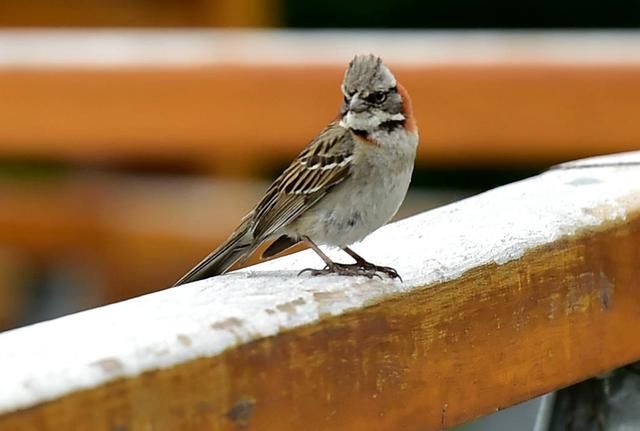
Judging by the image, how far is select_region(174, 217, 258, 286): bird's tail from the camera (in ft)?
10.2

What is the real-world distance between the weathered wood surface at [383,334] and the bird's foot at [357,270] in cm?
3

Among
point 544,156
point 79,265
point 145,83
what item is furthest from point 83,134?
point 544,156

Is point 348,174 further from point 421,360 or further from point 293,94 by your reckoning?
point 293,94

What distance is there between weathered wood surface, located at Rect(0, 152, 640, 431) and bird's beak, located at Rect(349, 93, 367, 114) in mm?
675

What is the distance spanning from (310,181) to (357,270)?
37.2 inches

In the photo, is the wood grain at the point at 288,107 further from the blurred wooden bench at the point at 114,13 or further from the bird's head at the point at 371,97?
the blurred wooden bench at the point at 114,13

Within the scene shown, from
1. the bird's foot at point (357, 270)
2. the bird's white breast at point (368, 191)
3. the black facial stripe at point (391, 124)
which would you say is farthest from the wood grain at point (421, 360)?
the black facial stripe at point (391, 124)

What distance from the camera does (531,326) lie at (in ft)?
7.49

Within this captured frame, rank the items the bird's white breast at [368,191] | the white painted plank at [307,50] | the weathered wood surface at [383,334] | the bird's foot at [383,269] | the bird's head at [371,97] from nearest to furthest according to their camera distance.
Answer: the weathered wood surface at [383,334], the bird's foot at [383,269], the bird's white breast at [368,191], the bird's head at [371,97], the white painted plank at [307,50]

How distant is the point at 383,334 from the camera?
2.06 metres

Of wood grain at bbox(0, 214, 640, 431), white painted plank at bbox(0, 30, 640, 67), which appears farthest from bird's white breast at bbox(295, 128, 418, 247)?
white painted plank at bbox(0, 30, 640, 67)

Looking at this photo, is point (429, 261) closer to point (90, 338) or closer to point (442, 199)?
point (90, 338)

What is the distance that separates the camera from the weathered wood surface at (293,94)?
17.4 ft

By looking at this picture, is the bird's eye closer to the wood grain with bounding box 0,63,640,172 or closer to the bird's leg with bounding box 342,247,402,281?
the bird's leg with bounding box 342,247,402,281
